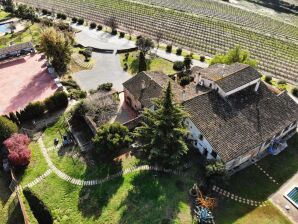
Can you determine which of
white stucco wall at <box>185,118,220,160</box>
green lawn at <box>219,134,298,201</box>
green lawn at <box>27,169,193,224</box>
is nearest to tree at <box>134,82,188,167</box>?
green lawn at <box>27,169,193,224</box>

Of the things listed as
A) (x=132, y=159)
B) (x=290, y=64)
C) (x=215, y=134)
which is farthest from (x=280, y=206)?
(x=290, y=64)

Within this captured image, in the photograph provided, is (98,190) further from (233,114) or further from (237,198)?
(233,114)

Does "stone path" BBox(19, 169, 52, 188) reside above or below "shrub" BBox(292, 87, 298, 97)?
below

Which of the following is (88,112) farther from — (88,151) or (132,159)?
(132,159)

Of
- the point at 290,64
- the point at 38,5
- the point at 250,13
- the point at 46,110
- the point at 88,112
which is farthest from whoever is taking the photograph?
the point at 250,13

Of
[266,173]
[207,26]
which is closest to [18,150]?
[266,173]

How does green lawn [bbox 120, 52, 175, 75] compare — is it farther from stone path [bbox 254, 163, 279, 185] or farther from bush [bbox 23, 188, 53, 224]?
bush [bbox 23, 188, 53, 224]

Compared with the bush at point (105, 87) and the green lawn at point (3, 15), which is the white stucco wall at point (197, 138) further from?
the green lawn at point (3, 15)
